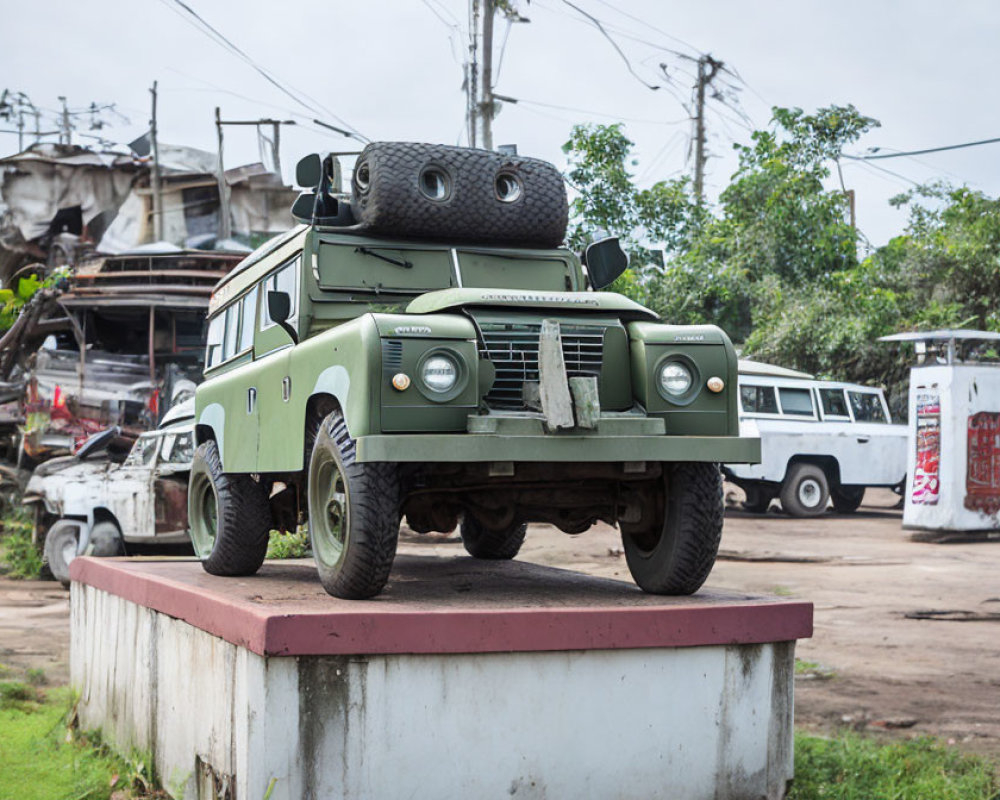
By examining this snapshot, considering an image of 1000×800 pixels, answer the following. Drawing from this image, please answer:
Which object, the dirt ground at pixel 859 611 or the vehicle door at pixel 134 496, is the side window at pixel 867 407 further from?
the vehicle door at pixel 134 496

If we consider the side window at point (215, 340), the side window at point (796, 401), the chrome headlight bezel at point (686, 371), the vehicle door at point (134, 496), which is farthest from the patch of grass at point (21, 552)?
the chrome headlight bezel at point (686, 371)

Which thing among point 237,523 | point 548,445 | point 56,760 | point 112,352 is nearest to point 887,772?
point 548,445

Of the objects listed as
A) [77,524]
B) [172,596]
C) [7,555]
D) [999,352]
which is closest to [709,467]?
[172,596]

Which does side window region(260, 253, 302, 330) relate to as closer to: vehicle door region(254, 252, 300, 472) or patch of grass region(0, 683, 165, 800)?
vehicle door region(254, 252, 300, 472)

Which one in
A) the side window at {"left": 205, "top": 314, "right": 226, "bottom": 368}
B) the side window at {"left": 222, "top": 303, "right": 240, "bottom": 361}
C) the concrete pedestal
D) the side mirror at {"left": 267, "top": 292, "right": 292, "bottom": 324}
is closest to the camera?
the concrete pedestal

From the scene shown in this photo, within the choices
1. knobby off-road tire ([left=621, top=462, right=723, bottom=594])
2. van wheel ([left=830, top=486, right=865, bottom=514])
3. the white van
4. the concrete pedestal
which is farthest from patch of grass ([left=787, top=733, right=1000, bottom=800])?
van wheel ([left=830, top=486, right=865, bottom=514])

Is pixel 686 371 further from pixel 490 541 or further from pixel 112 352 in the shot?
pixel 112 352

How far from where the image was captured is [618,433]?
4.70 meters

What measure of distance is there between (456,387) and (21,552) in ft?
36.2

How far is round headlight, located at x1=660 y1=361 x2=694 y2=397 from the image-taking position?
4898mm

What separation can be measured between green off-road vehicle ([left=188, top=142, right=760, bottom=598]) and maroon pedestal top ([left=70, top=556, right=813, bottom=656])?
265 millimetres

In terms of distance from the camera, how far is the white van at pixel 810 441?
58.6 feet

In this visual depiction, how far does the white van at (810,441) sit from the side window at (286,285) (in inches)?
467

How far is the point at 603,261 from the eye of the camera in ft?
20.3
